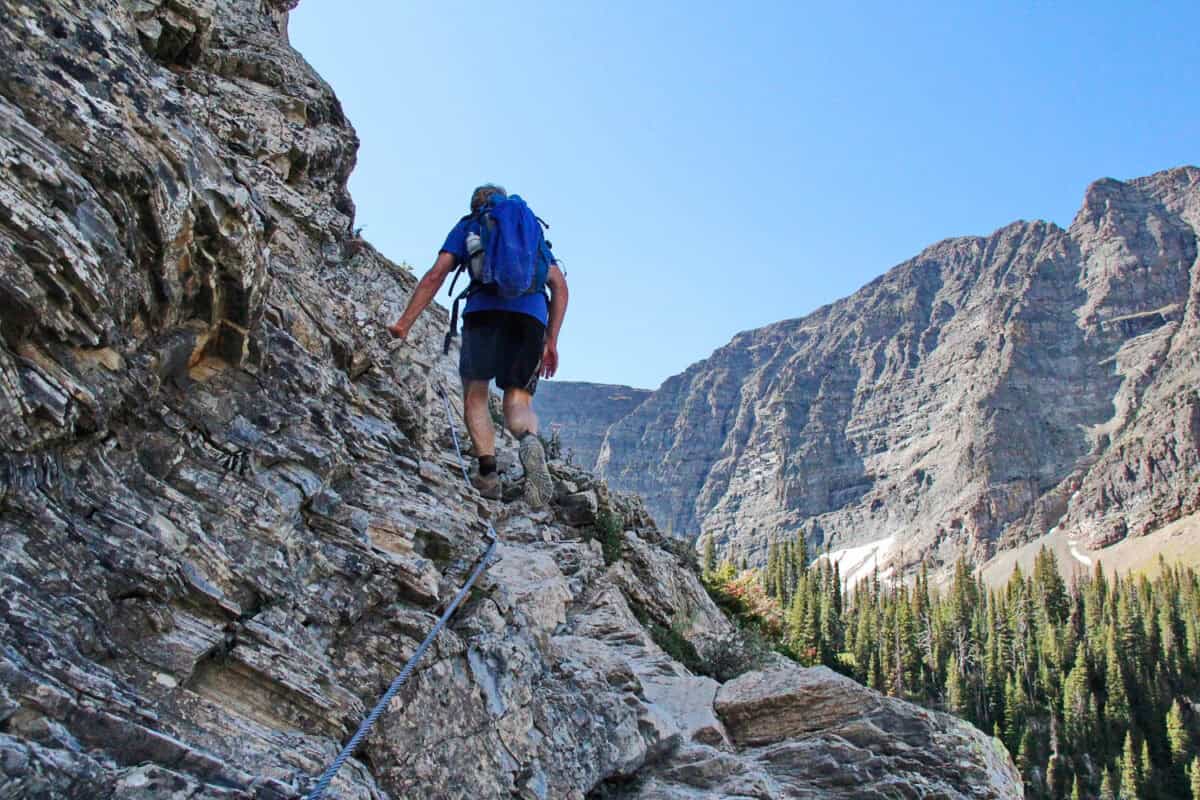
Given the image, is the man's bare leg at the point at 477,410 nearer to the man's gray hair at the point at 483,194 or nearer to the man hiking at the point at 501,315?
the man hiking at the point at 501,315

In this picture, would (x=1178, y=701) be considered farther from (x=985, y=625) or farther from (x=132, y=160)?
(x=132, y=160)

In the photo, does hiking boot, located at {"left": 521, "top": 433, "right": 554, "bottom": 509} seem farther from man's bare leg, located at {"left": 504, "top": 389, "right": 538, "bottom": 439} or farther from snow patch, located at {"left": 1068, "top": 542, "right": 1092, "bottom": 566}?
snow patch, located at {"left": 1068, "top": 542, "right": 1092, "bottom": 566}

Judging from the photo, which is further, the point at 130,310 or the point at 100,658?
the point at 130,310

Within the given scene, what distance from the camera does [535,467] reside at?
26.9ft

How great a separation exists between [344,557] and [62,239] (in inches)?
116

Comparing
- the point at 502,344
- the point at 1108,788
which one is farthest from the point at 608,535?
the point at 1108,788

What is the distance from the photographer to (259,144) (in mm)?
13555

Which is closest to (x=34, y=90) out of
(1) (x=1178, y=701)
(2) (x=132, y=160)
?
(2) (x=132, y=160)

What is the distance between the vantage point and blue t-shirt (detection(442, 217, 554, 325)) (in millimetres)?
8047

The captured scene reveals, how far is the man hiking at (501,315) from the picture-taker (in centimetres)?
793

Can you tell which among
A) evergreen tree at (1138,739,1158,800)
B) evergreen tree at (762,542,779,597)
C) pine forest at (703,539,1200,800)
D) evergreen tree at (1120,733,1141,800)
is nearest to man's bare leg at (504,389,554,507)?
pine forest at (703,539,1200,800)

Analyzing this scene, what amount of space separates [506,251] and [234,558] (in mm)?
3272

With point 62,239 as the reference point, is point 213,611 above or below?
below

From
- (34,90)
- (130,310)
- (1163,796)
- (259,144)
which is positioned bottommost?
(130,310)
